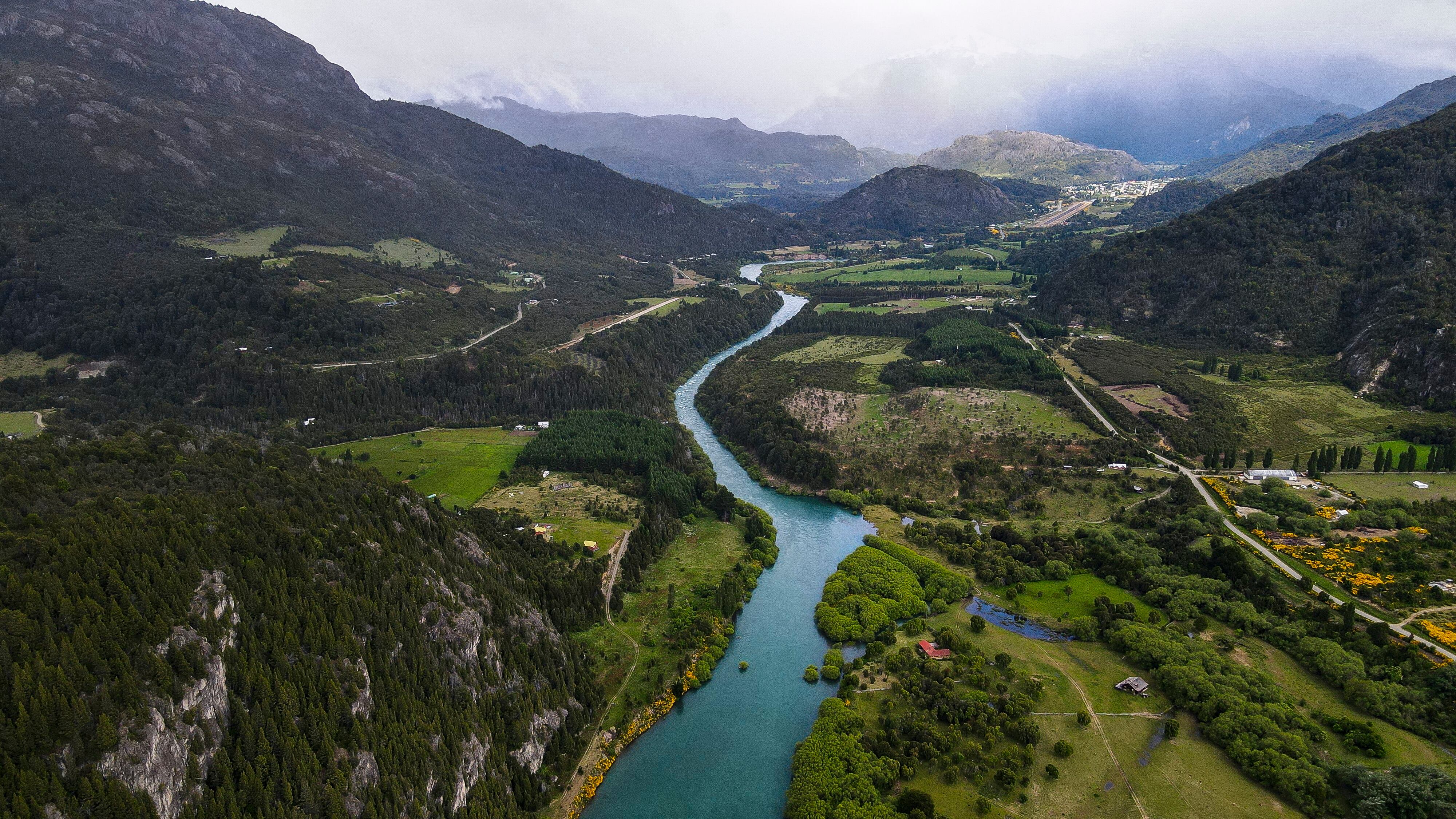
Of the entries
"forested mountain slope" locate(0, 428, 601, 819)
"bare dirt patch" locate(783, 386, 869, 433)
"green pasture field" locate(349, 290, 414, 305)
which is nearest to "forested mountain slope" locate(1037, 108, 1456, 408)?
"bare dirt patch" locate(783, 386, 869, 433)

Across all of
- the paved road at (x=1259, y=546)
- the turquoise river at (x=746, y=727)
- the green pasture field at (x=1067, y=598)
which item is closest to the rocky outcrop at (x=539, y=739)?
the turquoise river at (x=746, y=727)

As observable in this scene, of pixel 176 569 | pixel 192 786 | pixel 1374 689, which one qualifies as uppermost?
pixel 176 569

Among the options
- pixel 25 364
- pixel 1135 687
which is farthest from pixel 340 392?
pixel 1135 687

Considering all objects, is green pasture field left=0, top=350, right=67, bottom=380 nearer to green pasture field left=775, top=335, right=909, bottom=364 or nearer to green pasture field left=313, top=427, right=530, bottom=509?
green pasture field left=313, top=427, right=530, bottom=509

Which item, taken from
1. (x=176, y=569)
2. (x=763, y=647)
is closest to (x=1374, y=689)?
(x=763, y=647)

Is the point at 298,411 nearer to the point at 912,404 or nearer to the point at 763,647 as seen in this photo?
the point at 763,647

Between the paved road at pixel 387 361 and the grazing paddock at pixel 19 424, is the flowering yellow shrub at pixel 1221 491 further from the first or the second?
the grazing paddock at pixel 19 424

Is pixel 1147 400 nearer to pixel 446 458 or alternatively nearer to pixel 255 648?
pixel 446 458
